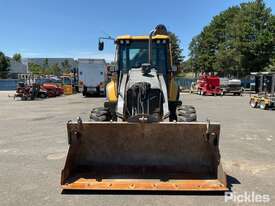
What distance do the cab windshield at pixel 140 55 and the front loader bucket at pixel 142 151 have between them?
10.8 ft

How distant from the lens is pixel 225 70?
59.8m

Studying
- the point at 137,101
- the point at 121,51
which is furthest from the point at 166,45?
the point at 137,101

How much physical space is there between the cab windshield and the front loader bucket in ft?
10.8

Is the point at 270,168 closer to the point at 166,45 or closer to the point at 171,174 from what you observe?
the point at 171,174

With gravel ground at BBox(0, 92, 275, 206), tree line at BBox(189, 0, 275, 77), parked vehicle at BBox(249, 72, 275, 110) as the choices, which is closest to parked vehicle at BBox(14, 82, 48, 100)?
parked vehicle at BBox(249, 72, 275, 110)

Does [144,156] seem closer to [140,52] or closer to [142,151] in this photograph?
[142,151]

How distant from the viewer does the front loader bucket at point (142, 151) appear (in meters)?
6.10

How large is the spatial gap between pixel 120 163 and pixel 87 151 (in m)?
0.59

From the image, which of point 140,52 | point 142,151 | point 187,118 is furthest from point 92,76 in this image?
point 142,151

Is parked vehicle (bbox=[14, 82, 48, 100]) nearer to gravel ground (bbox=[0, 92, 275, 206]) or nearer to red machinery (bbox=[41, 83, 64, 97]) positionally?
red machinery (bbox=[41, 83, 64, 97])

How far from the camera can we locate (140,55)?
9.38 meters

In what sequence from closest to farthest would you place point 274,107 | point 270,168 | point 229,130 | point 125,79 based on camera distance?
point 270,168 → point 125,79 → point 229,130 → point 274,107

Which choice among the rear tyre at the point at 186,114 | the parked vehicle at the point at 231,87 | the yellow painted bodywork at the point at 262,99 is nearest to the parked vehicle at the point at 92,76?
the parked vehicle at the point at 231,87

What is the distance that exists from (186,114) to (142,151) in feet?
6.44
